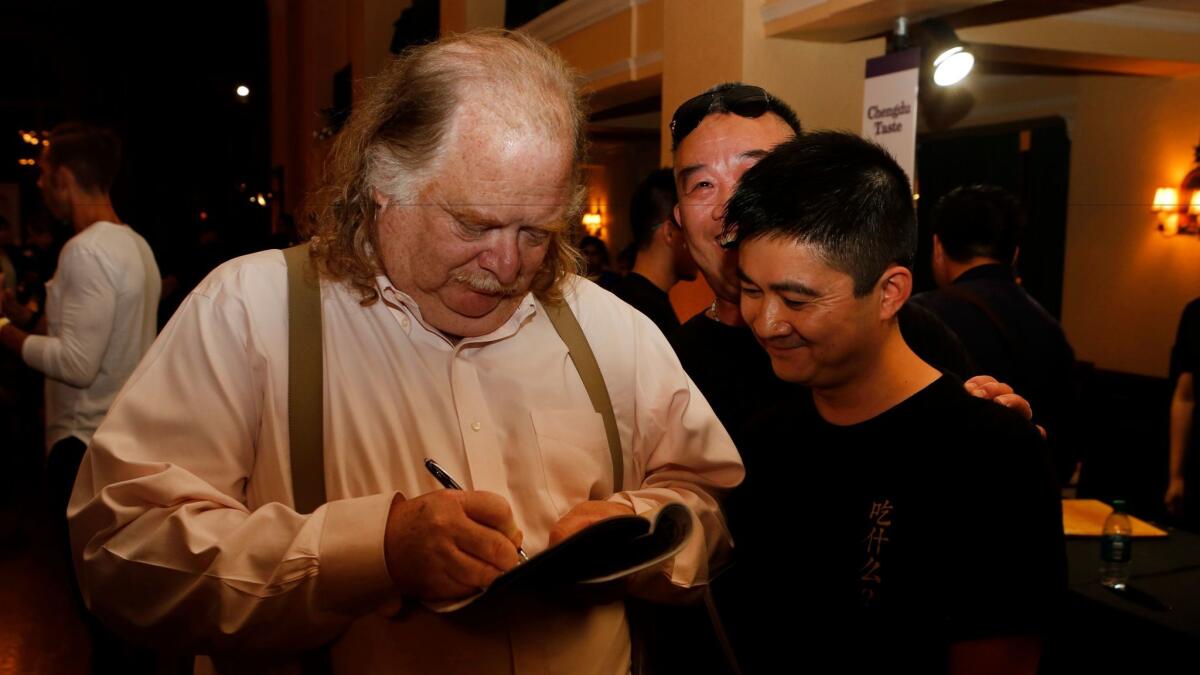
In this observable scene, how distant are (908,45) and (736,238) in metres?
3.49

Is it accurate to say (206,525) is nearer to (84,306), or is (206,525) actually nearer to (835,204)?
(835,204)

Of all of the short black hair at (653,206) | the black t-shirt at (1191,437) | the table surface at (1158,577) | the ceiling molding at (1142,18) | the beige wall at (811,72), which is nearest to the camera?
the table surface at (1158,577)

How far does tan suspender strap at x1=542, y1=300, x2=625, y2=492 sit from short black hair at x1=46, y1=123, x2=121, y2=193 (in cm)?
73

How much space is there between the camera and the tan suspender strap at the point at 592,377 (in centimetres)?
137

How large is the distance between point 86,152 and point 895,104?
302 cm

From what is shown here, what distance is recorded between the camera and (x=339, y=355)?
49.8 inches

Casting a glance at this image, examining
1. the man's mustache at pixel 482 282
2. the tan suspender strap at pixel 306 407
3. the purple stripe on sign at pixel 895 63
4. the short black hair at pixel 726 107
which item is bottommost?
the tan suspender strap at pixel 306 407

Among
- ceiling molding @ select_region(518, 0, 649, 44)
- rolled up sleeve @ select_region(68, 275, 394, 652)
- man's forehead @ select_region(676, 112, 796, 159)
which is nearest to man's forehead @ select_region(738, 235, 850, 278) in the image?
man's forehead @ select_region(676, 112, 796, 159)

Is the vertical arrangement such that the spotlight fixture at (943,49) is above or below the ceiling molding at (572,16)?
below

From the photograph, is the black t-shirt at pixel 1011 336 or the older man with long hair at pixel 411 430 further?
the black t-shirt at pixel 1011 336

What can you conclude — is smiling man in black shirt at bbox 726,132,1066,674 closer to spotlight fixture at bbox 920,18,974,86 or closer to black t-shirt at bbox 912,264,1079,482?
black t-shirt at bbox 912,264,1079,482

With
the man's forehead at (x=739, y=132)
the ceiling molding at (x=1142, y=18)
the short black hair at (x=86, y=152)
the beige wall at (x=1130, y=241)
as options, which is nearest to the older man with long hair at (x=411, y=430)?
the short black hair at (x=86, y=152)

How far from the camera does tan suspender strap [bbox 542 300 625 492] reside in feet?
4.51

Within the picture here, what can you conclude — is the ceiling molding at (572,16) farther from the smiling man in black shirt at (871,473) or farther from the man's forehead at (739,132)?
the smiling man in black shirt at (871,473)
